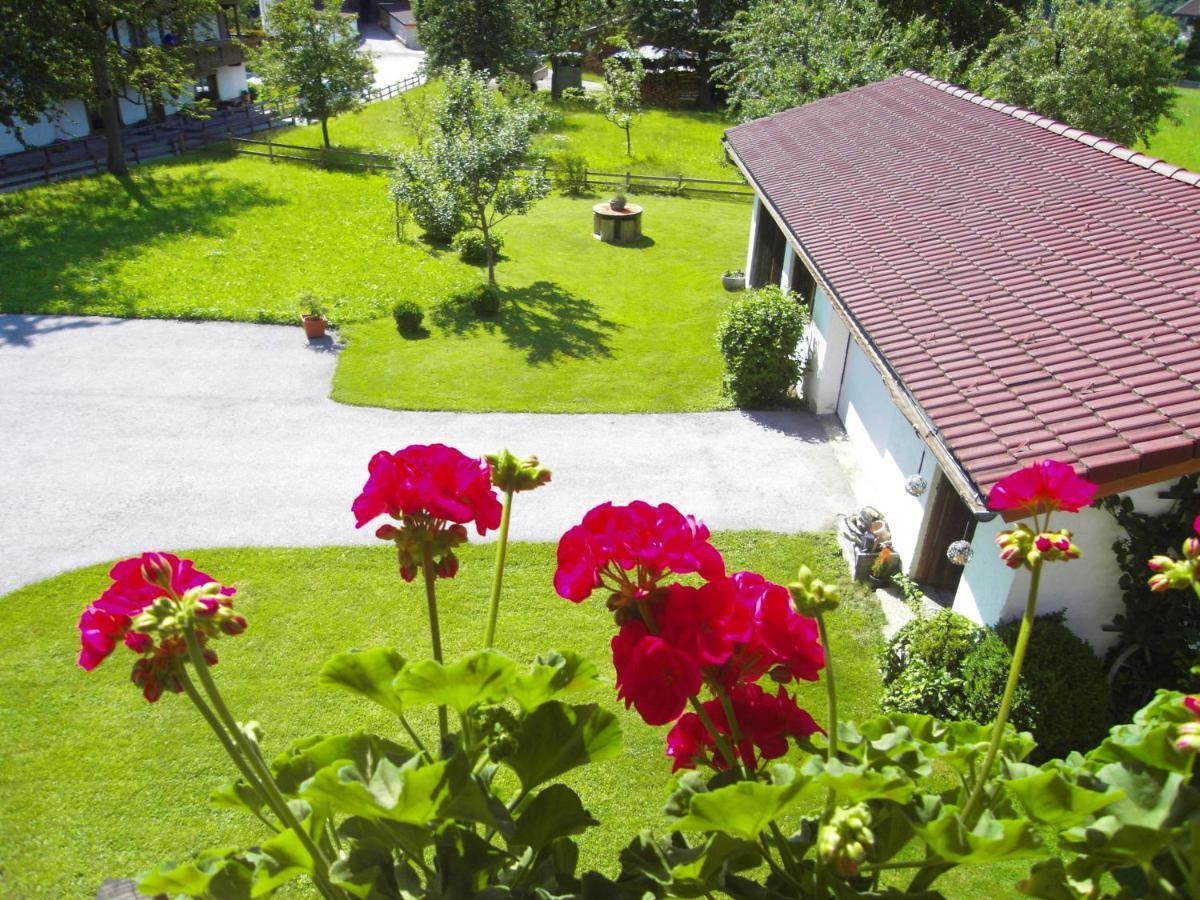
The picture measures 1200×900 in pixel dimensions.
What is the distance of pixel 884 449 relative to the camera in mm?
11922

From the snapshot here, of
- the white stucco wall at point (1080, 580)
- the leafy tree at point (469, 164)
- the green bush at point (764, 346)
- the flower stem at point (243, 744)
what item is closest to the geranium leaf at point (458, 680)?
the flower stem at point (243, 744)

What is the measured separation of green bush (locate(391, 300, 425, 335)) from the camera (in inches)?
714

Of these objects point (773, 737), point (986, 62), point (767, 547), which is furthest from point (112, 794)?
point (986, 62)

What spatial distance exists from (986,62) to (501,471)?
2947 centimetres

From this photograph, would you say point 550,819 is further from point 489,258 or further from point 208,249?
point 208,249

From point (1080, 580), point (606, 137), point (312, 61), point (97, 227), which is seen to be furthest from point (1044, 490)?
point (606, 137)

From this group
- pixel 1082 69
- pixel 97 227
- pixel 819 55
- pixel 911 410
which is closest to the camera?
pixel 911 410

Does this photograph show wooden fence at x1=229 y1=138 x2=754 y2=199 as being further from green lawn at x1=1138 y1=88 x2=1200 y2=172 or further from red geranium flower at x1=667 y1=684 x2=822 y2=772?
red geranium flower at x1=667 y1=684 x2=822 y2=772

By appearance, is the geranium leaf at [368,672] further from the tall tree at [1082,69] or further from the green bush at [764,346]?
the tall tree at [1082,69]

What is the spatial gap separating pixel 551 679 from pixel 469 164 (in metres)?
18.1

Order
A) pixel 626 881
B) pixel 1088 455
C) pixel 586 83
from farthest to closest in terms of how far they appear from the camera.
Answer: pixel 586 83, pixel 1088 455, pixel 626 881

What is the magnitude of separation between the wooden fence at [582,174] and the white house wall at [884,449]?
18020 millimetres

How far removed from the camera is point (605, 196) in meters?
29.8

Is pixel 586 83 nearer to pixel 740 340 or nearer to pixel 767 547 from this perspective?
pixel 740 340
